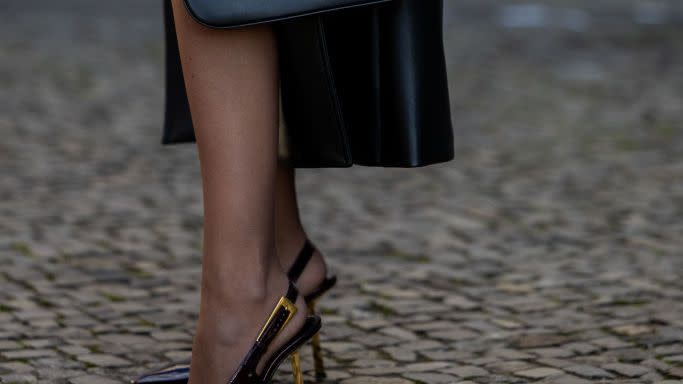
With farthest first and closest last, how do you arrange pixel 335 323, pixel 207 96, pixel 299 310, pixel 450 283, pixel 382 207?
1. pixel 382 207
2. pixel 450 283
3. pixel 335 323
4. pixel 299 310
5. pixel 207 96

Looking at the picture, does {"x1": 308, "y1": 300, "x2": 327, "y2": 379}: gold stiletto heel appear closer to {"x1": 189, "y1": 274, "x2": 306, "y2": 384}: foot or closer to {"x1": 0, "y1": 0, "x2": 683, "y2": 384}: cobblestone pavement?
{"x1": 0, "y1": 0, "x2": 683, "y2": 384}: cobblestone pavement

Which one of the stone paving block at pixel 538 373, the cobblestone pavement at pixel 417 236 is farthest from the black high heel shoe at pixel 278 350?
the stone paving block at pixel 538 373

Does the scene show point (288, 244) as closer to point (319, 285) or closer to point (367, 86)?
point (319, 285)

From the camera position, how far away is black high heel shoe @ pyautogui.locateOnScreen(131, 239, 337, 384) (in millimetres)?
2322

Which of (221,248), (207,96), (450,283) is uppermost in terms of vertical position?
(207,96)

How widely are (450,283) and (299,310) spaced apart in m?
1.40

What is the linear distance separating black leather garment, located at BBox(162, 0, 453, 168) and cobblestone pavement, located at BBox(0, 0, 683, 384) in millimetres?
634

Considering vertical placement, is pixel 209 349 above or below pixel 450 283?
above

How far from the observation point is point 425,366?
8.82ft

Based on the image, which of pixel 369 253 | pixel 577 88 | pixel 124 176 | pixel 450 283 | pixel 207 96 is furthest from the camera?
pixel 577 88

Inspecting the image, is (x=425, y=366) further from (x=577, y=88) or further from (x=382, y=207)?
(x=577, y=88)

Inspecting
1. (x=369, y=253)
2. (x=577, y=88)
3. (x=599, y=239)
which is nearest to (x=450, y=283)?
(x=369, y=253)

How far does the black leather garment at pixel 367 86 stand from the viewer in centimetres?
211

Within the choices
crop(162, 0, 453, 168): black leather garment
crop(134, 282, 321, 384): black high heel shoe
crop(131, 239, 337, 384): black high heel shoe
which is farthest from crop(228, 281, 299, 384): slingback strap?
crop(162, 0, 453, 168): black leather garment
